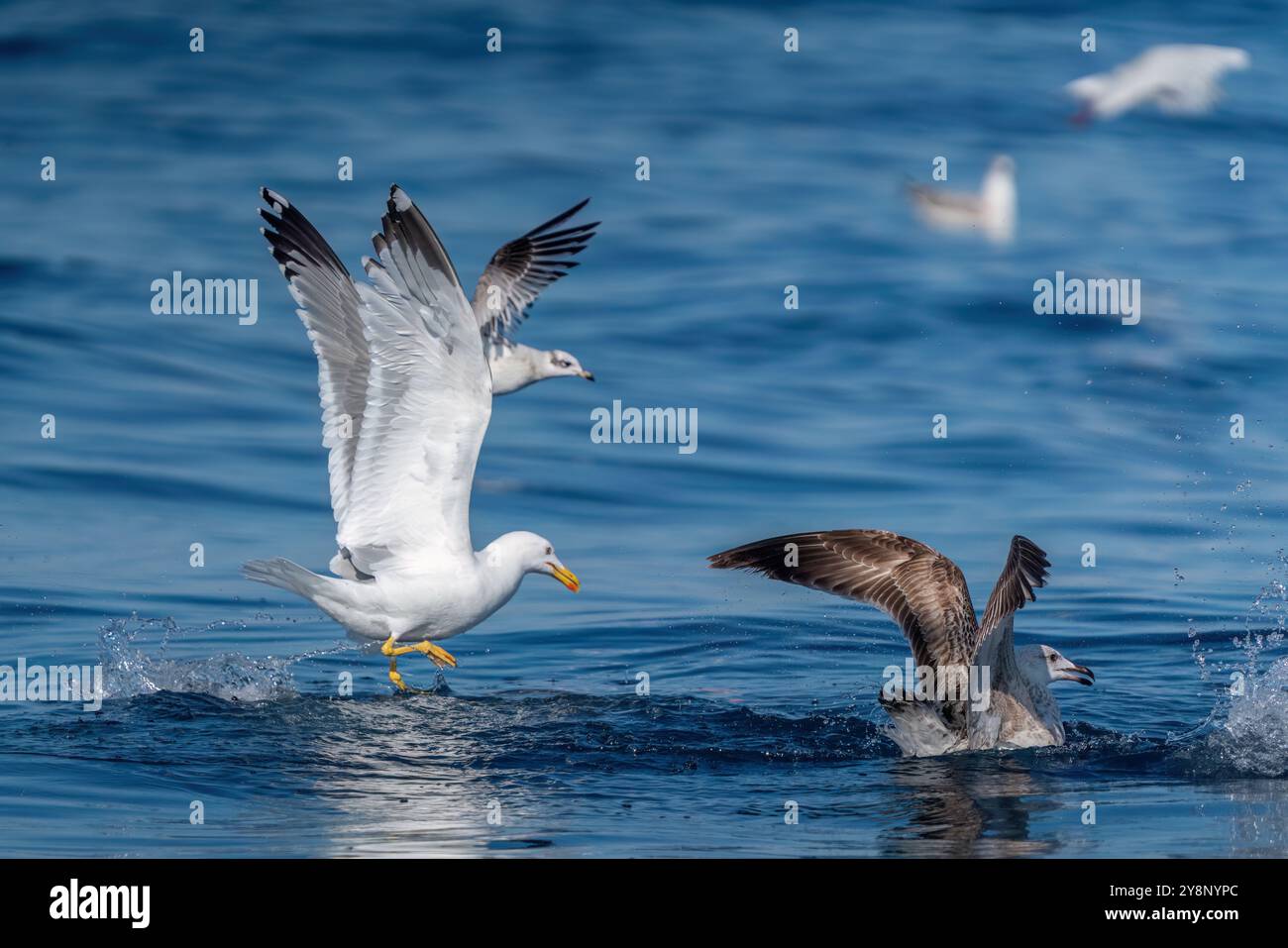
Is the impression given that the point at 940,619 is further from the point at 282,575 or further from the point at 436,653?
the point at 282,575

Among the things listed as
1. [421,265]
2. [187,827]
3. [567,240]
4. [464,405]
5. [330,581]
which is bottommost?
[187,827]

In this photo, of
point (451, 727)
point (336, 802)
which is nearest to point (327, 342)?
point (451, 727)

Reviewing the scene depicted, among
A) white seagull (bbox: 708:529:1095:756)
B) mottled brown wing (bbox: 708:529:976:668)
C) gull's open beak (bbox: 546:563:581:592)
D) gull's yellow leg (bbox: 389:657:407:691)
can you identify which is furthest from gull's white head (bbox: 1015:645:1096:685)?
gull's yellow leg (bbox: 389:657:407:691)

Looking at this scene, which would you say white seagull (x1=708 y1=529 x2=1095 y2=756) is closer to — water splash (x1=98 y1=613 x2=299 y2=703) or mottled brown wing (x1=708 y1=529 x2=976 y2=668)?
mottled brown wing (x1=708 y1=529 x2=976 y2=668)

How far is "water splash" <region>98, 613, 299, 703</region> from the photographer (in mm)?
10375

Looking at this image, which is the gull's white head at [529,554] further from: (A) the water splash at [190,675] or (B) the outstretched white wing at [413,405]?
(A) the water splash at [190,675]

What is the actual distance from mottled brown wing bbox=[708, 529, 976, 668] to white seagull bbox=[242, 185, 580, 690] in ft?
4.51

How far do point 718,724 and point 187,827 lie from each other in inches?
129

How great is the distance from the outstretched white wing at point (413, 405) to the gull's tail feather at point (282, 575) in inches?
15.5

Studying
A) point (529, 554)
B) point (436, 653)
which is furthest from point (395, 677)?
point (529, 554)

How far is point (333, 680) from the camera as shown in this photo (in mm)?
11086

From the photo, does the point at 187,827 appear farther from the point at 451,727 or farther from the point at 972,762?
the point at 972,762

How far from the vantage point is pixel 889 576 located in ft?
30.8

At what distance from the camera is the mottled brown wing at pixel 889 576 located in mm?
8984
